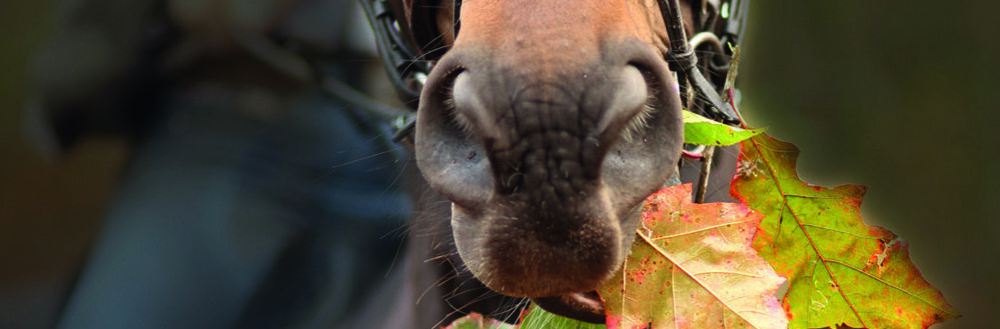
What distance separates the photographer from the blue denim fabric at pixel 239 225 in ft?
6.10

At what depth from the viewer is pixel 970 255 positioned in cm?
516

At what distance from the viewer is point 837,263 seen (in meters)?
0.64

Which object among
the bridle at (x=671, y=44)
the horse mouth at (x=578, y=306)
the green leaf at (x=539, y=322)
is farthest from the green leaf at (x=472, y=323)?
the bridle at (x=671, y=44)

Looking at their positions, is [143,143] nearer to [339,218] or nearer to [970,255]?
[339,218]

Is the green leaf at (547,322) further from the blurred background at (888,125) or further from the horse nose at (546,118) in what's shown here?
the blurred background at (888,125)

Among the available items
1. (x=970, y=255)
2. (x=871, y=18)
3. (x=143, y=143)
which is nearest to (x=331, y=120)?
(x=143, y=143)

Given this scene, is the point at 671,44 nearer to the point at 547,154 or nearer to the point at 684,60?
the point at 684,60

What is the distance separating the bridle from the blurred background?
3122 millimetres

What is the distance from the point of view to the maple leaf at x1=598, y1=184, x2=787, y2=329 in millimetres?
553

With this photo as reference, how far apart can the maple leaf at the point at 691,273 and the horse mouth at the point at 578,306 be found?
0.02 meters

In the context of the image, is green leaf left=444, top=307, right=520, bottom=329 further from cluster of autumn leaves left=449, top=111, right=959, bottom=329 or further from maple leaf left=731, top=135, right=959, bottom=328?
maple leaf left=731, top=135, right=959, bottom=328

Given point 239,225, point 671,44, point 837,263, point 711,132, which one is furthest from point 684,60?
point 239,225

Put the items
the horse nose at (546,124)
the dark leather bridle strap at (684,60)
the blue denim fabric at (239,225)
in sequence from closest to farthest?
the horse nose at (546,124)
the dark leather bridle strap at (684,60)
the blue denim fabric at (239,225)

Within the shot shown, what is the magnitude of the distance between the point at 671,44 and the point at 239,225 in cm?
172
